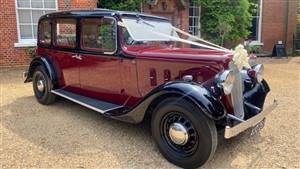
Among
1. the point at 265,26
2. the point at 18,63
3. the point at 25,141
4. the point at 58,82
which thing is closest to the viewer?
the point at 25,141

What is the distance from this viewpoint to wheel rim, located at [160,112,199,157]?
3451 millimetres

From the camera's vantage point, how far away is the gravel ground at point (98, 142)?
142 inches

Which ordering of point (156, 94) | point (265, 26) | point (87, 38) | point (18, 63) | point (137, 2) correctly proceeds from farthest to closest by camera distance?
point (265, 26) → point (137, 2) → point (18, 63) → point (87, 38) → point (156, 94)

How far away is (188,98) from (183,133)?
41 centimetres

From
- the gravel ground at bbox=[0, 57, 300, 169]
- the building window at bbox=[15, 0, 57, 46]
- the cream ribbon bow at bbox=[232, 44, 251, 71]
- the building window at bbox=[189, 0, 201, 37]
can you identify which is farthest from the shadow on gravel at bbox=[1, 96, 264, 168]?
the building window at bbox=[189, 0, 201, 37]

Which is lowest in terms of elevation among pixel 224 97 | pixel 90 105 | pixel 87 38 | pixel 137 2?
pixel 90 105

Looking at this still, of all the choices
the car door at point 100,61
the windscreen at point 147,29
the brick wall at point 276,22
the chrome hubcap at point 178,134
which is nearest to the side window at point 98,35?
the car door at point 100,61

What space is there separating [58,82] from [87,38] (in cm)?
123

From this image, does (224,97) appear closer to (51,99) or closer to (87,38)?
(87,38)

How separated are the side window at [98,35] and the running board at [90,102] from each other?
815 mm

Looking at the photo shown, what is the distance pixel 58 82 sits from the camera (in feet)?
18.7

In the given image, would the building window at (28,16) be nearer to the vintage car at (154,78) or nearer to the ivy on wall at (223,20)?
the vintage car at (154,78)

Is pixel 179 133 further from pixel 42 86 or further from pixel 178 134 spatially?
pixel 42 86

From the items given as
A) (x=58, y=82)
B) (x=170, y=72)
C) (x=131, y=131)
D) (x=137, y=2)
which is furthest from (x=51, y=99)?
(x=137, y=2)
